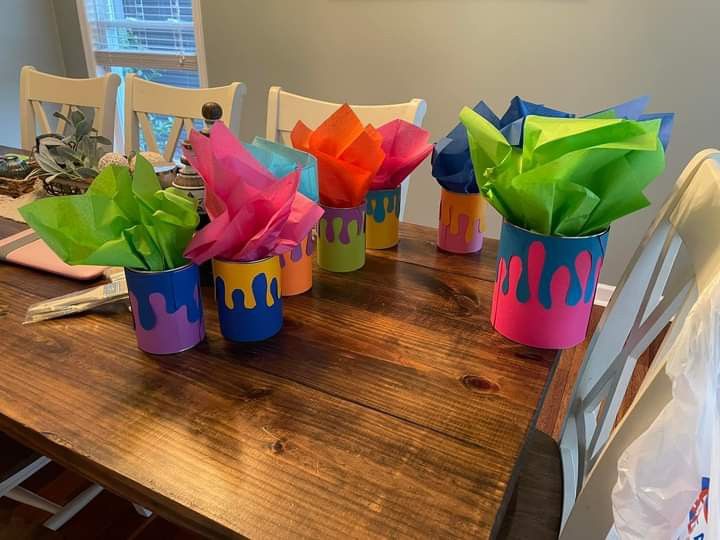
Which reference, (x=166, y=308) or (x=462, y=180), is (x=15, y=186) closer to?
(x=166, y=308)

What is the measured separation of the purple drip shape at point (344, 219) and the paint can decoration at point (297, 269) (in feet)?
0.14

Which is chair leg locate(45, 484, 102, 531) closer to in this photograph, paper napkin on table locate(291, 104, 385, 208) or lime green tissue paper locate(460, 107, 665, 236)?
paper napkin on table locate(291, 104, 385, 208)

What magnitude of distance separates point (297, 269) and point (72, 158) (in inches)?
25.7

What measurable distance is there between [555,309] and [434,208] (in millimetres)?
1715

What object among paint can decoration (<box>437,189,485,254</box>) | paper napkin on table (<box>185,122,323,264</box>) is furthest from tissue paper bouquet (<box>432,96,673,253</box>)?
paper napkin on table (<box>185,122,323,264</box>)

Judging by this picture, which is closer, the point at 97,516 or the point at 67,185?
the point at 67,185

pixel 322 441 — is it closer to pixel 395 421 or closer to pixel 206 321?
pixel 395 421

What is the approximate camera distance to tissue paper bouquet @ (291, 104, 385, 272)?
87 centimetres

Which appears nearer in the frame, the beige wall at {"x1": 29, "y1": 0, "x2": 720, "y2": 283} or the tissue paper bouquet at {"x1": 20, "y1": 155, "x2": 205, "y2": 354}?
the tissue paper bouquet at {"x1": 20, "y1": 155, "x2": 205, "y2": 354}

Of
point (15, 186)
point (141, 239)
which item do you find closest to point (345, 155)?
point (141, 239)

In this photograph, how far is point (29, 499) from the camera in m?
1.25

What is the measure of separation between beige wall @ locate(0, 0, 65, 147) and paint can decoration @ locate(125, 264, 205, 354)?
2.83 meters

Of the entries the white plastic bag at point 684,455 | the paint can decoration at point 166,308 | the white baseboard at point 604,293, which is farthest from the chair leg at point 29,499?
the white baseboard at point 604,293

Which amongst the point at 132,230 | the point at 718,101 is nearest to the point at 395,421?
the point at 132,230
